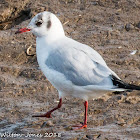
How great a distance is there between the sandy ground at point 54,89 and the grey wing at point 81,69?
0.59 meters

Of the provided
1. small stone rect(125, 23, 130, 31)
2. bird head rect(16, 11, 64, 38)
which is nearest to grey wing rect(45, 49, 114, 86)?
bird head rect(16, 11, 64, 38)

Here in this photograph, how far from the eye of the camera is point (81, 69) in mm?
5500

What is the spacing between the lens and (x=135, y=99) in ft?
20.6

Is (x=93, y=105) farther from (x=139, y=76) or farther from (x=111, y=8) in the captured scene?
(x=111, y=8)

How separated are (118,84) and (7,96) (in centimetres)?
188

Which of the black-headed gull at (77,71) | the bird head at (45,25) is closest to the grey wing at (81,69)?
the black-headed gull at (77,71)

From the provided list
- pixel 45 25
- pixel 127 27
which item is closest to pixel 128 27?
pixel 127 27

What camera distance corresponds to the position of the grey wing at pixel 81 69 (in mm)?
5484

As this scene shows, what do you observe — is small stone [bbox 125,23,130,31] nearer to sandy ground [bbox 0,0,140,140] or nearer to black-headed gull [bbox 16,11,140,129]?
sandy ground [bbox 0,0,140,140]

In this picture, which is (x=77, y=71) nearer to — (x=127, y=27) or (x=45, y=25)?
(x=45, y=25)

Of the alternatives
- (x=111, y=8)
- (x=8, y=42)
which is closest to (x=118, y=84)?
(x=8, y=42)

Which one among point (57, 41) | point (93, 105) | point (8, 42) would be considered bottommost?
point (93, 105)

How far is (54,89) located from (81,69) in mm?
1288

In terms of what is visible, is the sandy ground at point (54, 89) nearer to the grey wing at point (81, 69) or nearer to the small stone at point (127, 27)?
the small stone at point (127, 27)
